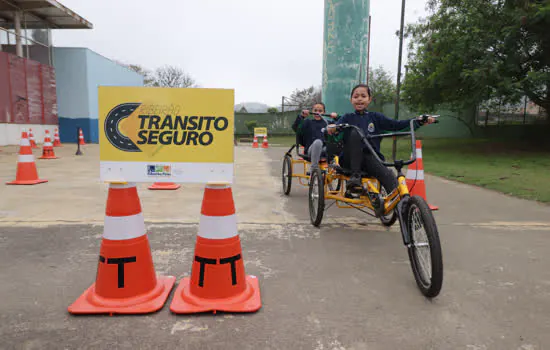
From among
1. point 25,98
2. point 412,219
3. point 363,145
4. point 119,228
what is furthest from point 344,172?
point 25,98

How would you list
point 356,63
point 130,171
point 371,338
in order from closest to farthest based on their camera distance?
point 371,338, point 130,171, point 356,63

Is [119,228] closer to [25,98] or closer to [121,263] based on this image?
[121,263]

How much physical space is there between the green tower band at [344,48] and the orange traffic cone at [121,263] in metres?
8.85

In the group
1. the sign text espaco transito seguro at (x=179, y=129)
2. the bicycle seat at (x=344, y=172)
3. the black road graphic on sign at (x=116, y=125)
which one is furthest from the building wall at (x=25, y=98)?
the sign text espaco transito seguro at (x=179, y=129)

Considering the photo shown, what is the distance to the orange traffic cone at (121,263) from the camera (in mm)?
2283

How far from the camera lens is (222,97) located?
2312mm

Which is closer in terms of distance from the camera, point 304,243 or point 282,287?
point 282,287

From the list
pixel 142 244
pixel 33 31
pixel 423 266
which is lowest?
pixel 423 266

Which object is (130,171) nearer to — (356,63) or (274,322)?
(274,322)

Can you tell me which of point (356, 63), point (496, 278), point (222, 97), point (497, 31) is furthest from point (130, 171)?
point (497, 31)

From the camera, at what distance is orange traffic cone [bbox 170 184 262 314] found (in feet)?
7.56

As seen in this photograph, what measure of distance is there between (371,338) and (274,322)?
0.56 metres

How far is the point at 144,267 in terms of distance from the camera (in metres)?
2.38

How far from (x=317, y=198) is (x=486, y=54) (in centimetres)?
1224
